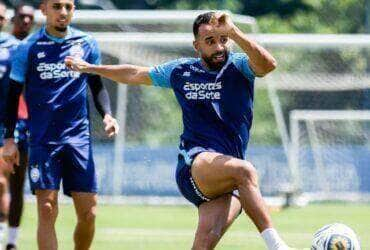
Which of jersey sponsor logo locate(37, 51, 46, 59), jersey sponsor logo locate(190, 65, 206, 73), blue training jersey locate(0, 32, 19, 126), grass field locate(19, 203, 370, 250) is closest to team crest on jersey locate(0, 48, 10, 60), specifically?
blue training jersey locate(0, 32, 19, 126)

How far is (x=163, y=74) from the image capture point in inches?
354

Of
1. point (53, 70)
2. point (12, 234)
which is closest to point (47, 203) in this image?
point (53, 70)

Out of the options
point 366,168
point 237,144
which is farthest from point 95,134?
point 237,144

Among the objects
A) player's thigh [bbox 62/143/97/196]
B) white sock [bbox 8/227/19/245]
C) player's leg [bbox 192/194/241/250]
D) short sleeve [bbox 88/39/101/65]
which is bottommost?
white sock [bbox 8/227/19/245]

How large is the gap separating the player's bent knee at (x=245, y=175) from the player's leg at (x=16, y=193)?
3.45 m

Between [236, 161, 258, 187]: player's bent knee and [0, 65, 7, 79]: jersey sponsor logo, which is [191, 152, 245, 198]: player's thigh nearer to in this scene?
[236, 161, 258, 187]: player's bent knee

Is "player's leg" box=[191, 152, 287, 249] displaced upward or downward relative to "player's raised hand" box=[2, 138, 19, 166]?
upward

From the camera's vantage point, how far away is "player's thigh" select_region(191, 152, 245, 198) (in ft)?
27.0

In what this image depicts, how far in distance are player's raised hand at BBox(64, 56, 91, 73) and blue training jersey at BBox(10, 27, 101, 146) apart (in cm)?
37

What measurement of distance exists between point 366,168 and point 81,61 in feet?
37.8

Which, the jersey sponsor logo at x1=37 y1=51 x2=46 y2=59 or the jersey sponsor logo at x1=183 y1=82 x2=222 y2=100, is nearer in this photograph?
the jersey sponsor logo at x1=183 y1=82 x2=222 y2=100

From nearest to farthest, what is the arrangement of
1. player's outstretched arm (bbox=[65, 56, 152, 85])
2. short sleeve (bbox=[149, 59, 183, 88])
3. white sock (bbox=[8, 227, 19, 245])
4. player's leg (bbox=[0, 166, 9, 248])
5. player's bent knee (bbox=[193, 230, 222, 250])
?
player's bent knee (bbox=[193, 230, 222, 250])
short sleeve (bbox=[149, 59, 183, 88])
player's outstretched arm (bbox=[65, 56, 152, 85])
player's leg (bbox=[0, 166, 9, 248])
white sock (bbox=[8, 227, 19, 245])

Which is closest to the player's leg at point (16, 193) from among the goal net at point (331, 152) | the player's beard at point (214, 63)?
the player's beard at point (214, 63)

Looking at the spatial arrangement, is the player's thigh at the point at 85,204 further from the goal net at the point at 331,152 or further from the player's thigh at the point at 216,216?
the goal net at the point at 331,152
